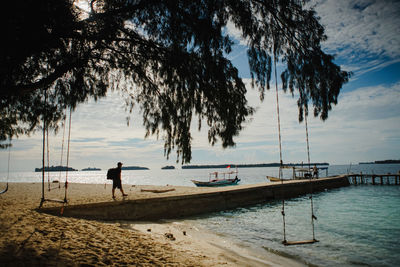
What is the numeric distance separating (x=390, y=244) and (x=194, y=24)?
41.5 feet

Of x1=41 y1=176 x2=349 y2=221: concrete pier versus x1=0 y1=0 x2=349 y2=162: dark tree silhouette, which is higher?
x1=0 y1=0 x2=349 y2=162: dark tree silhouette

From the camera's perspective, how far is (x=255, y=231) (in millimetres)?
11070

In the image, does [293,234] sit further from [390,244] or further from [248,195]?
[248,195]

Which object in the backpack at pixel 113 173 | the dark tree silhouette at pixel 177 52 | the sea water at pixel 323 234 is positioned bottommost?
the sea water at pixel 323 234

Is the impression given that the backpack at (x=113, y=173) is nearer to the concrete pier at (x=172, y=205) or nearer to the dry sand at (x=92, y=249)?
the concrete pier at (x=172, y=205)

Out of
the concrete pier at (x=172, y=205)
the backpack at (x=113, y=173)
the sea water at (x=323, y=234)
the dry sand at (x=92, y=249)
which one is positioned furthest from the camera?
the backpack at (x=113, y=173)

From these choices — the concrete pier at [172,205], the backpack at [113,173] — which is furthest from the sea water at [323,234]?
the backpack at [113,173]

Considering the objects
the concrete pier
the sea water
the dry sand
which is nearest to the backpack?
the concrete pier

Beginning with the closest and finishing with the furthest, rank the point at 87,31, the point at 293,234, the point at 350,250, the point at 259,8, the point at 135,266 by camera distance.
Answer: the point at 135,266 → the point at 259,8 → the point at 87,31 → the point at 350,250 → the point at 293,234

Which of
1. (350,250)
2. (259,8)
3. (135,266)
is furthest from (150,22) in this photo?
(350,250)

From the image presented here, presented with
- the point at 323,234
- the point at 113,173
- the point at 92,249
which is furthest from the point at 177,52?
the point at 323,234

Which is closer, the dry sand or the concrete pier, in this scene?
the dry sand

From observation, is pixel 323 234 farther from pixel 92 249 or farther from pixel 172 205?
pixel 92 249

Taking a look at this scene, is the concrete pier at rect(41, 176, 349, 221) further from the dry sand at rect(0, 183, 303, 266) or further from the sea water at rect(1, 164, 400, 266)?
the dry sand at rect(0, 183, 303, 266)
